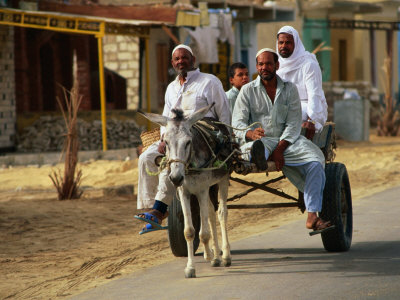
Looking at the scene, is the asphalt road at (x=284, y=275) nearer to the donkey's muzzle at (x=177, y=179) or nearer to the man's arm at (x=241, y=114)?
the donkey's muzzle at (x=177, y=179)

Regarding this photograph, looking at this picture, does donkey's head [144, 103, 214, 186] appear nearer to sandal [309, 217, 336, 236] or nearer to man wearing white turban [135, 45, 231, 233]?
man wearing white turban [135, 45, 231, 233]

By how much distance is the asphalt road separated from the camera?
19.5 feet

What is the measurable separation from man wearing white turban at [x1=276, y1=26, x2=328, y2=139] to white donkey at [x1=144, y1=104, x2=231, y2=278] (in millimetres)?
1527

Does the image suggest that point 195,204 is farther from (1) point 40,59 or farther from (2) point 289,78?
(1) point 40,59

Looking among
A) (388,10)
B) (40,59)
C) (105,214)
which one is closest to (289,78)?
(105,214)

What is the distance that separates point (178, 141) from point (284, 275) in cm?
143

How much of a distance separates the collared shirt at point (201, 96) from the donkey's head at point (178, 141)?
0.87 meters

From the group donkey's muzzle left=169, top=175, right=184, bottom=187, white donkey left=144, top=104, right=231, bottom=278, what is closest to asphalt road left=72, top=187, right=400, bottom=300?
white donkey left=144, top=104, right=231, bottom=278

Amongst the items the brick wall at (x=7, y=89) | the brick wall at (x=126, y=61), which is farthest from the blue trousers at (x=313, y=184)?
the brick wall at (x=126, y=61)

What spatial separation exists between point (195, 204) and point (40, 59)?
15320 millimetres

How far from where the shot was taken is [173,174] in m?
6.04

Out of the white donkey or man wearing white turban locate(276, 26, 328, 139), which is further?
man wearing white turban locate(276, 26, 328, 139)

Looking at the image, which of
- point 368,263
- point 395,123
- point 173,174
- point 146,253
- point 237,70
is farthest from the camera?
point 395,123

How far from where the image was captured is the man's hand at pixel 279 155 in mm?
7027
